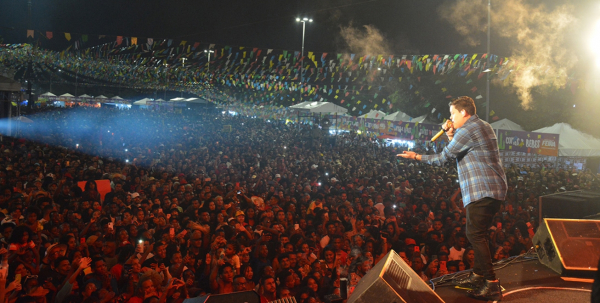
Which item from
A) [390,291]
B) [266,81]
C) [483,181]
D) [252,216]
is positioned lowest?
[252,216]

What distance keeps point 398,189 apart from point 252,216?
3717 millimetres

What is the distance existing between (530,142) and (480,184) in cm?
1039

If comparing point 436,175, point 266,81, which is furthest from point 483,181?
point 266,81

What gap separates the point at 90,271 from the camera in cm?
372

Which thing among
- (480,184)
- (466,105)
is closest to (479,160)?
(480,184)

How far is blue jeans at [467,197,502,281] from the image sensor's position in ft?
8.15

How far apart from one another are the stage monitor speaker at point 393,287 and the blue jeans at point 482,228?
0.46 meters

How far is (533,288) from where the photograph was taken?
2666mm

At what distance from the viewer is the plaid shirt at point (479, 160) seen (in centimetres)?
246

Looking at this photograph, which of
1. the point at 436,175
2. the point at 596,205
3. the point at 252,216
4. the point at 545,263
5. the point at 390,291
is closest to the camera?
the point at 390,291

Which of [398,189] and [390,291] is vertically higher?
[390,291]

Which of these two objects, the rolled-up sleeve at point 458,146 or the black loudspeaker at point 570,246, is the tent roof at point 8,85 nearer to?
the rolled-up sleeve at point 458,146

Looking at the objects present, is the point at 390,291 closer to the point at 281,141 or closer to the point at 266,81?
the point at 281,141

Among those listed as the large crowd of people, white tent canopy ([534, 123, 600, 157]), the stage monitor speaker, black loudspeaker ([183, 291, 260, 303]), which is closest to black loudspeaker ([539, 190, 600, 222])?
the large crowd of people
